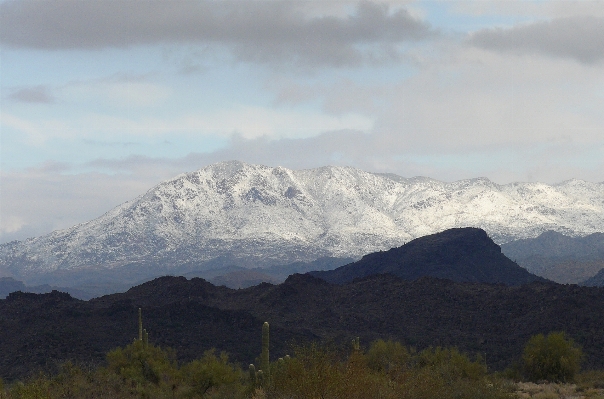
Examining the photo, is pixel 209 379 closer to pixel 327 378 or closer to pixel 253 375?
pixel 253 375

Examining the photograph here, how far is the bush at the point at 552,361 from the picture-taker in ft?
234

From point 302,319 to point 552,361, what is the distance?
64.5 metres

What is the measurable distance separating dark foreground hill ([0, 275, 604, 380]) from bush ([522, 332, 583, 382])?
1840 centimetres

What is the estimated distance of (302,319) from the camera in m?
133

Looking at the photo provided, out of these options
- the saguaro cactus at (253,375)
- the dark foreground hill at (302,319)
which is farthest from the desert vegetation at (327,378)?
the dark foreground hill at (302,319)

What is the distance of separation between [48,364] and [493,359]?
49.2 metres

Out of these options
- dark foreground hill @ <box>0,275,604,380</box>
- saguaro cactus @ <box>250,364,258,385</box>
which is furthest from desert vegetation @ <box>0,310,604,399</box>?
dark foreground hill @ <box>0,275,604,380</box>

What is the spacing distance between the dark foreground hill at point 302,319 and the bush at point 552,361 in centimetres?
1840

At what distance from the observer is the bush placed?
234ft

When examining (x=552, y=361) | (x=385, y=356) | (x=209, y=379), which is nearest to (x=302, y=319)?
(x=385, y=356)

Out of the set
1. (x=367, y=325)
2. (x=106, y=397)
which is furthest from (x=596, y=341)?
(x=106, y=397)

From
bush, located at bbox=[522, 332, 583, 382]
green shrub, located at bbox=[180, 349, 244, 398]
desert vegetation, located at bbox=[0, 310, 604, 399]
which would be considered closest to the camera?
desert vegetation, located at bbox=[0, 310, 604, 399]

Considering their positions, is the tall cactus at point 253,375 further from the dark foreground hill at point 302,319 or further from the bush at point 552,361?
the dark foreground hill at point 302,319

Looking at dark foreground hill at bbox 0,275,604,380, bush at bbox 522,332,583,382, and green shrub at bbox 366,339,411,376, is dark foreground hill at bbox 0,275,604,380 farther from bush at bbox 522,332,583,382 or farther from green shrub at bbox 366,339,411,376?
green shrub at bbox 366,339,411,376
